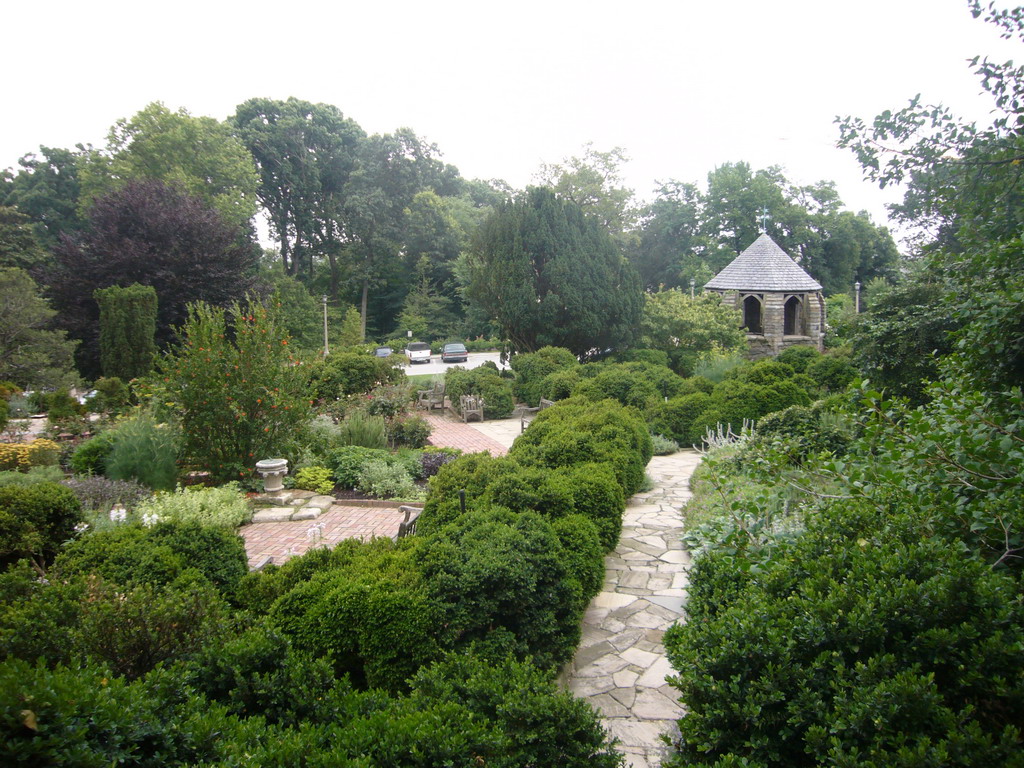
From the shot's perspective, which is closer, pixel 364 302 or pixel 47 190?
pixel 47 190

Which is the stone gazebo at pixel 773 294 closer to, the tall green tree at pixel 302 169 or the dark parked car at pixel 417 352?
the dark parked car at pixel 417 352

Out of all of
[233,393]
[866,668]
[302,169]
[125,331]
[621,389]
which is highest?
[302,169]

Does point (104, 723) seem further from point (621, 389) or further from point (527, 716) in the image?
point (621, 389)

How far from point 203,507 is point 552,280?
1342 centimetres

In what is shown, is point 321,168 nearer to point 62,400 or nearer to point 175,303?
point 175,303

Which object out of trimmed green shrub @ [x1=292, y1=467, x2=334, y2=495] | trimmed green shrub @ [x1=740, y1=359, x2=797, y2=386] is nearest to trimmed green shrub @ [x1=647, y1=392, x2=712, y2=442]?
trimmed green shrub @ [x1=740, y1=359, x2=797, y2=386]

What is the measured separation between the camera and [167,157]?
28.6 m

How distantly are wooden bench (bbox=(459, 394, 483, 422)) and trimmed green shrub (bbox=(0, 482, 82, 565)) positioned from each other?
10.1 m

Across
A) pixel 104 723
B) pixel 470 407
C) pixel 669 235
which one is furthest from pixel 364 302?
pixel 104 723

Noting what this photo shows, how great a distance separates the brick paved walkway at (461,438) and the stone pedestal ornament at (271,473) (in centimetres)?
344

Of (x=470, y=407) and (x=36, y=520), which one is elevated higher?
(x=36, y=520)

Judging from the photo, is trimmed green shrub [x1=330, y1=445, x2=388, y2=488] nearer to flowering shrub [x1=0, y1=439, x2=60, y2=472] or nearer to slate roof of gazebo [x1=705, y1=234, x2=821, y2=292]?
flowering shrub [x1=0, y1=439, x2=60, y2=472]

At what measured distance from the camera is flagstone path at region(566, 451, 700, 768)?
354 centimetres

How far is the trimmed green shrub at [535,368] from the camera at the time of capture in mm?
16031
